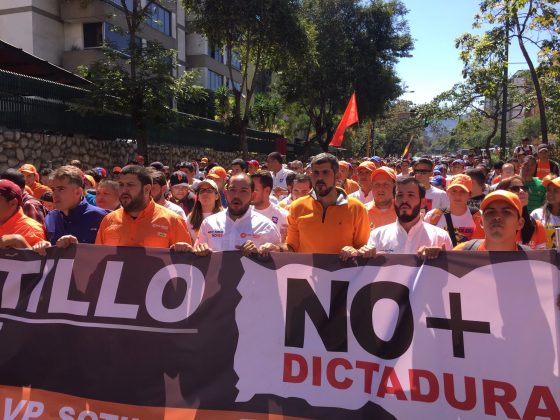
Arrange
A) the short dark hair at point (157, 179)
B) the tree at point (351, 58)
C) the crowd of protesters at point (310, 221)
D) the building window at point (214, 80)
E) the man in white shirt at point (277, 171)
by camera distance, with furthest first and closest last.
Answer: the building window at point (214, 80), the tree at point (351, 58), the man in white shirt at point (277, 171), the short dark hair at point (157, 179), the crowd of protesters at point (310, 221)

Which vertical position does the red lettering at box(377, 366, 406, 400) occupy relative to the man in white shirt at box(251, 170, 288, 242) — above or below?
below

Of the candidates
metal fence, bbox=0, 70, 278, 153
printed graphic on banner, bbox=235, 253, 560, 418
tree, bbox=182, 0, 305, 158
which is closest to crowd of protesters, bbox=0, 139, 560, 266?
printed graphic on banner, bbox=235, 253, 560, 418

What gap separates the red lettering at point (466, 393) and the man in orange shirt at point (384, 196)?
2322 millimetres

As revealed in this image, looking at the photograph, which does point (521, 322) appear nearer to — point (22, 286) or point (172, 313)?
point (172, 313)

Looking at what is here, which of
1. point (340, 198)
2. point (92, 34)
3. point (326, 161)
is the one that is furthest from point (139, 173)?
point (92, 34)

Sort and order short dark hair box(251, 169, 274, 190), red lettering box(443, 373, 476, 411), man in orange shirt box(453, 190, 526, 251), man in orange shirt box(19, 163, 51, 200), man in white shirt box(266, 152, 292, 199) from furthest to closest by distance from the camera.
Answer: man in white shirt box(266, 152, 292, 199)
man in orange shirt box(19, 163, 51, 200)
short dark hair box(251, 169, 274, 190)
man in orange shirt box(453, 190, 526, 251)
red lettering box(443, 373, 476, 411)

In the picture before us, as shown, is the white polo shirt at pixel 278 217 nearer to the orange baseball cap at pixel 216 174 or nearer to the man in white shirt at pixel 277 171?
the orange baseball cap at pixel 216 174

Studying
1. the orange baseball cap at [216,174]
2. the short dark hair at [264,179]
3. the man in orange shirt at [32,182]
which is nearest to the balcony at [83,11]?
the man in orange shirt at [32,182]

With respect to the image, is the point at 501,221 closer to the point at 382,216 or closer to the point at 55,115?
the point at 382,216

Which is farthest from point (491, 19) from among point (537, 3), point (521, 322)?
point (521, 322)

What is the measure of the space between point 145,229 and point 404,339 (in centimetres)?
209

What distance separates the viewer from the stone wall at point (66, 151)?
1259cm

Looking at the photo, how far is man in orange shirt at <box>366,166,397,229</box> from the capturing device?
487cm

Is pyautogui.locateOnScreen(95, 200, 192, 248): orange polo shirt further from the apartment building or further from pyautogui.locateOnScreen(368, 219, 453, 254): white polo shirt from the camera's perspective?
the apartment building
